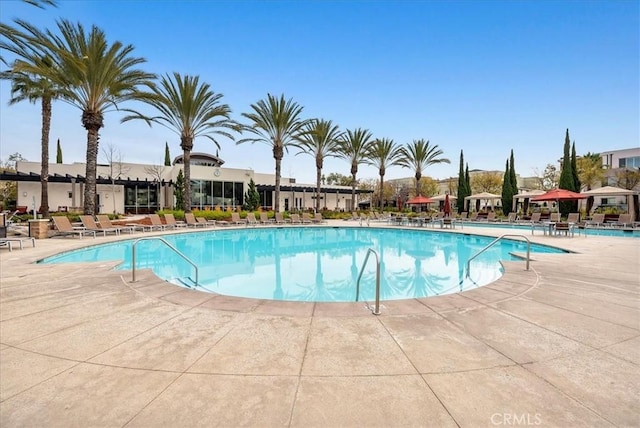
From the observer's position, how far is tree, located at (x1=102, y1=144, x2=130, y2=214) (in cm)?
2923

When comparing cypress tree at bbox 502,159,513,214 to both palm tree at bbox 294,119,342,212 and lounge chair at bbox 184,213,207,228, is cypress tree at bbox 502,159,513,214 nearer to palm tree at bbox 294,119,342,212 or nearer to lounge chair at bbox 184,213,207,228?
palm tree at bbox 294,119,342,212

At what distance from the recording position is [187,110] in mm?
22469

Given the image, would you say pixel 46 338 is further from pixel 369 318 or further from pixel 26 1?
pixel 26 1

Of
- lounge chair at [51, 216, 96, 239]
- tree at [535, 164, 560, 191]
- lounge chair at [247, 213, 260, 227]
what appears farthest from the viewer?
tree at [535, 164, 560, 191]

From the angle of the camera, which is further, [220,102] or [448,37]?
[220,102]

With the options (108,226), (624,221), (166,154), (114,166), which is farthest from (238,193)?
(624,221)

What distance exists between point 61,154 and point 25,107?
52.9 ft

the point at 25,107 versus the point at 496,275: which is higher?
the point at 25,107

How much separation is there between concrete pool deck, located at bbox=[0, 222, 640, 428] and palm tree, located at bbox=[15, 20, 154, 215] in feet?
48.7

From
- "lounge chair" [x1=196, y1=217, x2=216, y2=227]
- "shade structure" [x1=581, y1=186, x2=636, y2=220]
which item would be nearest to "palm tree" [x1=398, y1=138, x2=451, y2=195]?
"shade structure" [x1=581, y1=186, x2=636, y2=220]

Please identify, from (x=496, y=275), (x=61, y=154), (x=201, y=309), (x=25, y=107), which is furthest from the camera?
(x=61, y=154)

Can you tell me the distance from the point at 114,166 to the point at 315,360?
1386 inches

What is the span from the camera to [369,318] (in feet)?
14.7

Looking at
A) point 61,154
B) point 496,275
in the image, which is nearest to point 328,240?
point 496,275
